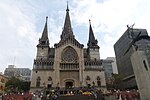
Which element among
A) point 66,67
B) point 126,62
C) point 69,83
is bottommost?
point 69,83

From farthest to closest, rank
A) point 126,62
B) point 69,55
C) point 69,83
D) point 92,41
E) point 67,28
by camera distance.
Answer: point 126,62 < point 67,28 < point 92,41 < point 69,55 < point 69,83

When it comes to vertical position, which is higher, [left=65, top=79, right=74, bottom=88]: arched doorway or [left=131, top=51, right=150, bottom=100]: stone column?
[left=65, top=79, right=74, bottom=88]: arched doorway

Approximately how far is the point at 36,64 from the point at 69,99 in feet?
71.6

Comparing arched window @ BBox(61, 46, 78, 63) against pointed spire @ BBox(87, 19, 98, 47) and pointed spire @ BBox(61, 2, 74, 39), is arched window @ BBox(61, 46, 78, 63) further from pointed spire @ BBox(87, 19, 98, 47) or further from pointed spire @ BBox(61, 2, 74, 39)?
pointed spire @ BBox(61, 2, 74, 39)

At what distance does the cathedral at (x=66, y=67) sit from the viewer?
4362cm

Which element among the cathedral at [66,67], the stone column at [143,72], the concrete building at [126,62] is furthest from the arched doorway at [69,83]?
the stone column at [143,72]

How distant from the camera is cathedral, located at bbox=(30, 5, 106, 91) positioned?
43.6 m

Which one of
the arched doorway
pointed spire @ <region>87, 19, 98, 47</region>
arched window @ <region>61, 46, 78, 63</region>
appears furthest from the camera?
pointed spire @ <region>87, 19, 98, 47</region>

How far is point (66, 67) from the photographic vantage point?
45500 millimetres

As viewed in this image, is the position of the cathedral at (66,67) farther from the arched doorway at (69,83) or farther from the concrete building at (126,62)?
the concrete building at (126,62)

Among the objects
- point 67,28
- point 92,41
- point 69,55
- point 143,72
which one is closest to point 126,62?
point 92,41

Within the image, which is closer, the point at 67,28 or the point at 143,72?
the point at 143,72

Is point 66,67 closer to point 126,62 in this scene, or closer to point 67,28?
point 67,28

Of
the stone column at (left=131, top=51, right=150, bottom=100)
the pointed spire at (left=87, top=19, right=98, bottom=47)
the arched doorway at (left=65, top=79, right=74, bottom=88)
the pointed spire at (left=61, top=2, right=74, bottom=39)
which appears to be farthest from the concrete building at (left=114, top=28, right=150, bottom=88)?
the stone column at (left=131, top=51, right=150, bottom=100)
